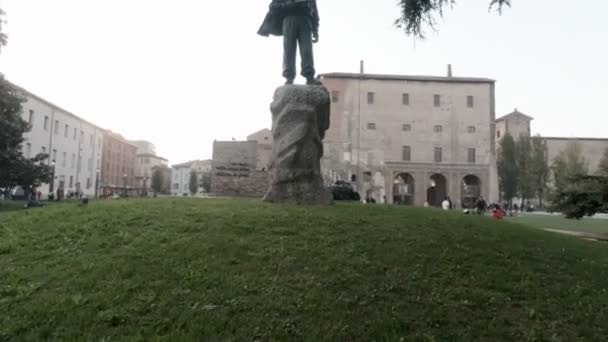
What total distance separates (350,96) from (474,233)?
142 ft

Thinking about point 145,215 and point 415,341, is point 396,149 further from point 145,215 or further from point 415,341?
point 415,341

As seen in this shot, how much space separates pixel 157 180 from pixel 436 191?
58.5 m

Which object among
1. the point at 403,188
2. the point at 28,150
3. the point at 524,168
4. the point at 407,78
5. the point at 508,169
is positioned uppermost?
the point at 407,78

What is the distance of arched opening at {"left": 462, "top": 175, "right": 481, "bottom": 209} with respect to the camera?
49737mm

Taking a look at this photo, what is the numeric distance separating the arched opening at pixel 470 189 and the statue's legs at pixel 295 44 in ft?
137

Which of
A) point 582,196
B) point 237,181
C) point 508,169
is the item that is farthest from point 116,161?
point 582,196

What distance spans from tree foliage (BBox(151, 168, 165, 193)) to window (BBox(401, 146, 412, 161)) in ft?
182

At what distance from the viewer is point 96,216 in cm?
877

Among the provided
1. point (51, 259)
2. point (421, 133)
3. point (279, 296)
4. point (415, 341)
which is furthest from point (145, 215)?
point (421, 133)

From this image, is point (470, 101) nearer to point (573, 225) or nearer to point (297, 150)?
point (573, 225)

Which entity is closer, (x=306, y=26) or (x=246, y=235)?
(x=246, y=235)

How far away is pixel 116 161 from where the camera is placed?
7556 cm

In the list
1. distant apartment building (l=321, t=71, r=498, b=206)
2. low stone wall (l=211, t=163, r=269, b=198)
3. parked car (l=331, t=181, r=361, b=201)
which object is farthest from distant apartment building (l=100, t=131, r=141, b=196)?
parked car (l=331, t=181, r=361, b=201)

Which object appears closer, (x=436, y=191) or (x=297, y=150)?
(x=297, y=150)
